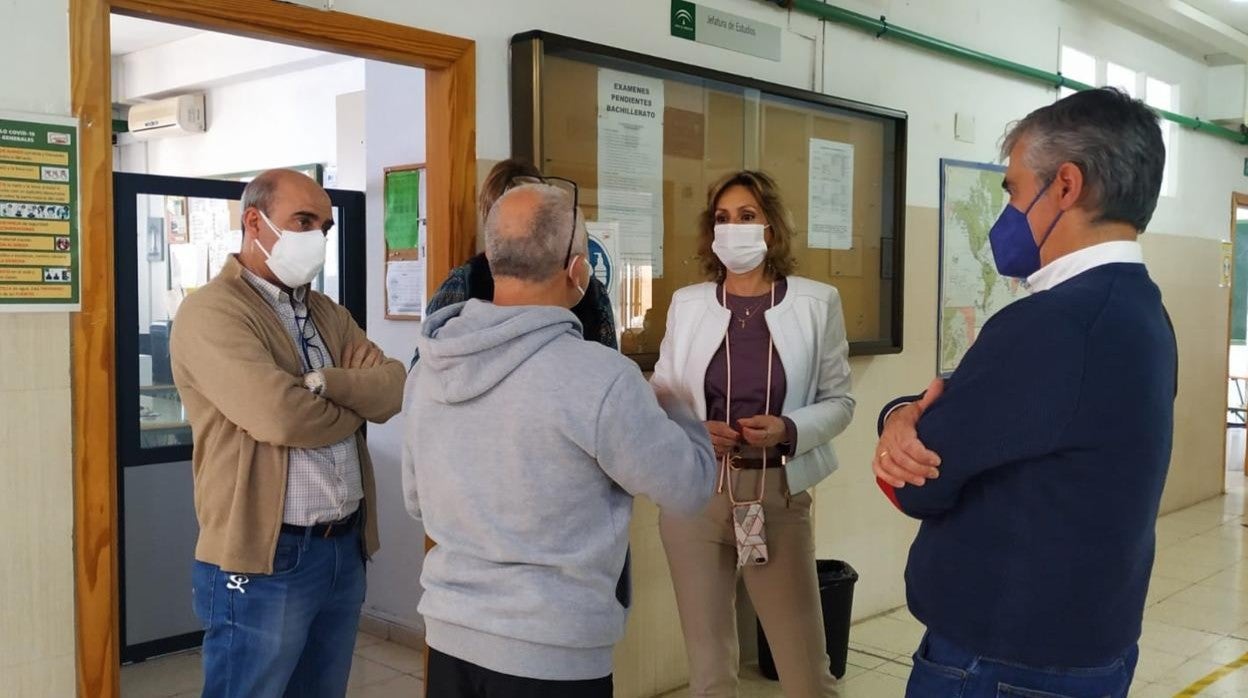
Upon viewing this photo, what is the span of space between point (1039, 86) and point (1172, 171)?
203 cm

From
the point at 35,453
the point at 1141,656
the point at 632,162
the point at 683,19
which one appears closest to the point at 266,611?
the point at 35,453

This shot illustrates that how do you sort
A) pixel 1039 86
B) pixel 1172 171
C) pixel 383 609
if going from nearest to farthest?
pixel 383 609, pixel 1039 86, pixel 1172 171

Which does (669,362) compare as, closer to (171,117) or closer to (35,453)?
(35,453)

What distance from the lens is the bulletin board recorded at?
309 centimetres

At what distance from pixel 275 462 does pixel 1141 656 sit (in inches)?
141

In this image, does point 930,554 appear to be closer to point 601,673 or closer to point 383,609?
point 601,673

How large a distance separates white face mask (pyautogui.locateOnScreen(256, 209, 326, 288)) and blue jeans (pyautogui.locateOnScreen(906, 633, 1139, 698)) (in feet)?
5.12

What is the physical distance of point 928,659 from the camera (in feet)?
5.31

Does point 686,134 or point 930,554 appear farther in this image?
point 686,134

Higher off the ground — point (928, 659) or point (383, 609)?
point (928, 659)

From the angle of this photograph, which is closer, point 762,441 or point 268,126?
point 762,441

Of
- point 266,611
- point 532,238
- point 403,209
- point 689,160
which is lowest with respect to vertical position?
point 266,611

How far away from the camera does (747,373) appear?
9.11ft

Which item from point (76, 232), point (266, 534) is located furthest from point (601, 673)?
point (76, 232)
